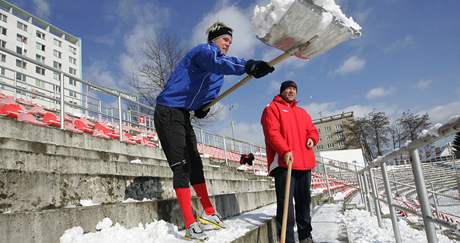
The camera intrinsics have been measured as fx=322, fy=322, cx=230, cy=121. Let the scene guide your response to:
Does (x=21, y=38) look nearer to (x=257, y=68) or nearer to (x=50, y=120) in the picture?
(x=50, y=120)

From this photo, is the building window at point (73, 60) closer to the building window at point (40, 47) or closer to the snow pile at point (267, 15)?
the building window at point (40, 47)

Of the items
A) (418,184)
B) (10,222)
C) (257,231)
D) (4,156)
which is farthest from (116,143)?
(418,184)

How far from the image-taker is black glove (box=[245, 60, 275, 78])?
102 inches

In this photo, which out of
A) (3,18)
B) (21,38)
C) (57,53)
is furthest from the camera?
(57,53)

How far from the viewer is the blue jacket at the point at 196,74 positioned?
8.41 ft

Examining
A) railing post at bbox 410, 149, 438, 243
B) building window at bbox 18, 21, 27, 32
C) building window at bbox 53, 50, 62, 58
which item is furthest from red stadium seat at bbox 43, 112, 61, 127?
building window at bbox 53, 50, 62, 58

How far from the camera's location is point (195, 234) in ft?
7.79

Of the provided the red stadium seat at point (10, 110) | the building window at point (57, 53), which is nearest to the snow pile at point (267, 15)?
the red stadium seat at point (10, 110)

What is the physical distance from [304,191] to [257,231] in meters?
0.61

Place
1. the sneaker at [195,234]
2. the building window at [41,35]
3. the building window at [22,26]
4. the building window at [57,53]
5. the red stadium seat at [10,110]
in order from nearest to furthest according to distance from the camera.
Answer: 1. the sneaker at [195,234]
2. the red stadium seat at [10,110]
3. the building window at [22,26]
4. the building window at [41,35]
5. the building window at [57,53]

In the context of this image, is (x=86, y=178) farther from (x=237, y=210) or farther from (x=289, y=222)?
(x=237, y=210)

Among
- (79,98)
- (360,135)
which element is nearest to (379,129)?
(360,135)

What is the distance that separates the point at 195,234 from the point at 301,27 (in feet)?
6.00

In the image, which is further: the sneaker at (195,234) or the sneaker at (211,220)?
the sneaker at (211,220)
